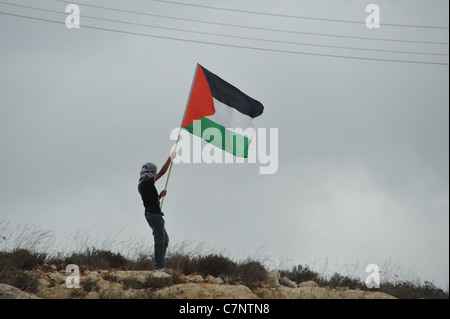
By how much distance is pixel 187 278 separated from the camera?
1066 centimetres

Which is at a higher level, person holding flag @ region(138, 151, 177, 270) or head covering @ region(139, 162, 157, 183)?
head covering @ region(139, 162, 157, 183)

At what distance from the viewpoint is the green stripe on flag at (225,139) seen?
1287cm

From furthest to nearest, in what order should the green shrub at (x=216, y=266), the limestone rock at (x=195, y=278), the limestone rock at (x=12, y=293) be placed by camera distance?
1. the green shrub at (x=216, y=266)
2. the limestone rock at (x=195, y=278)
3. the limestone rock at (x=12, y=293)

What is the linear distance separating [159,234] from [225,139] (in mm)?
3459

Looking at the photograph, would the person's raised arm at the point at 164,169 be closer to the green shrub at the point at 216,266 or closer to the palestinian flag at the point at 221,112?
the palestinian flag at the point at 221,112

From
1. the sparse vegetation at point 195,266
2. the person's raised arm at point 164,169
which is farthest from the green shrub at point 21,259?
the person's raised arm at point 164,169

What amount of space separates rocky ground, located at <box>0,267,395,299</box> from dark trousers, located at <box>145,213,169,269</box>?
405 millimetres

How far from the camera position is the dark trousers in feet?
34.9

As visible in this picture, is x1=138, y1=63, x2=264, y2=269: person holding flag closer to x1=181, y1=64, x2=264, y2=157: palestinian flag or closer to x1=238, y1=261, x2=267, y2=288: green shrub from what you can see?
x1=181, y1=64, x2=264, y2=157: palestinian flag

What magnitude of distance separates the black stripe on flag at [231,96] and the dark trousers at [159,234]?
3.91 m

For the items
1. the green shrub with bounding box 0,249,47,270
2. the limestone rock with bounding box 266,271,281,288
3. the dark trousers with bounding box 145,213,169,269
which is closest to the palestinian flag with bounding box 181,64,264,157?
the dark trousers with bounding box 145,213,169,269
